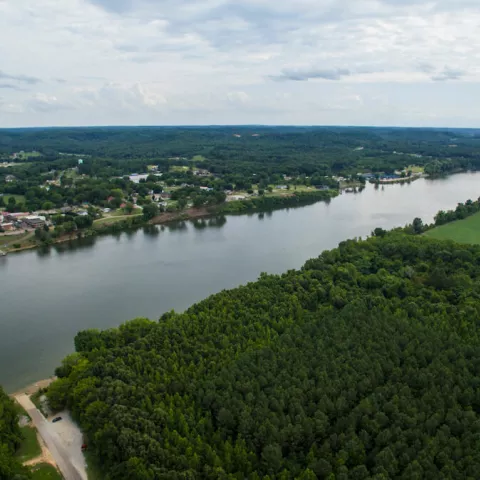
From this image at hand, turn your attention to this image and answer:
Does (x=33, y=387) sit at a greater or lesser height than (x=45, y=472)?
Answer: greater

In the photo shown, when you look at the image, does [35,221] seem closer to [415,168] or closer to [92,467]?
[92,467]

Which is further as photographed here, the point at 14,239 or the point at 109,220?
the point at 109,220

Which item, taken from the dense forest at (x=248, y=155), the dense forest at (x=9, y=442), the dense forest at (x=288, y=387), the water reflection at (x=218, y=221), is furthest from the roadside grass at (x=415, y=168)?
the dense forest at (x=9, y=442)

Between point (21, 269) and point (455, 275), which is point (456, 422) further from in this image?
point (21, 269)

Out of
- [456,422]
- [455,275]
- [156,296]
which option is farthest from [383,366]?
[156,296]

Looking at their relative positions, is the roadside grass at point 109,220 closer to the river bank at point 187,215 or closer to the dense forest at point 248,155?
the river bank at point 187,215

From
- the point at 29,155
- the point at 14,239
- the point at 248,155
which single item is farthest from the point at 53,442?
the point at 29,155
